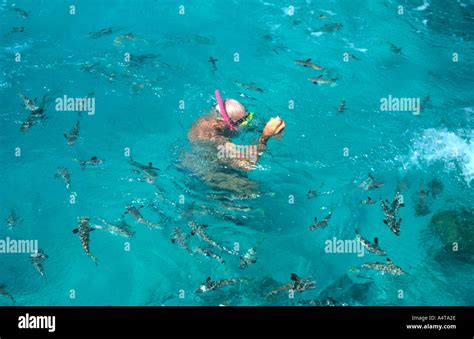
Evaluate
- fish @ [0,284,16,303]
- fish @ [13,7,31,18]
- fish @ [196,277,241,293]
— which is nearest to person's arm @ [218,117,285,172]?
fish @ [196,277,241,293]

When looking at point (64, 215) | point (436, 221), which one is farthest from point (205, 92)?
point (436, 221)

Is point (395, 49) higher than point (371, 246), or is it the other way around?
point (395, 49)

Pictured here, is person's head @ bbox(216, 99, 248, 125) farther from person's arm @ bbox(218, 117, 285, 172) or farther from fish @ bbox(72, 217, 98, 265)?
fish @ bbox(72, 217, 98, 265)

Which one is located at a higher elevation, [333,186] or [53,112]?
[53,112]

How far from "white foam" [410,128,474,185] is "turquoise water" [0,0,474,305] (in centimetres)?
5

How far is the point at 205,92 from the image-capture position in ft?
55.5

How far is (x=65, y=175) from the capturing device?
572 inches

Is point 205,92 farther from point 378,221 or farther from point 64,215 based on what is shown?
point 378,221

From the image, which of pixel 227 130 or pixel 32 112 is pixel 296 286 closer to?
pixel 227 130

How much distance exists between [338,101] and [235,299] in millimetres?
8435

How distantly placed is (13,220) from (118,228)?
127 inches

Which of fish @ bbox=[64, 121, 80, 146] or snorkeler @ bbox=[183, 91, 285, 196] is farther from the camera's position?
fish @ bbox=[64, 121, 80, 146]

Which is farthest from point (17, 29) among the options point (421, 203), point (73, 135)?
point (421, 203)

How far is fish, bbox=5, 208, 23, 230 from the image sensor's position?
13.7m
